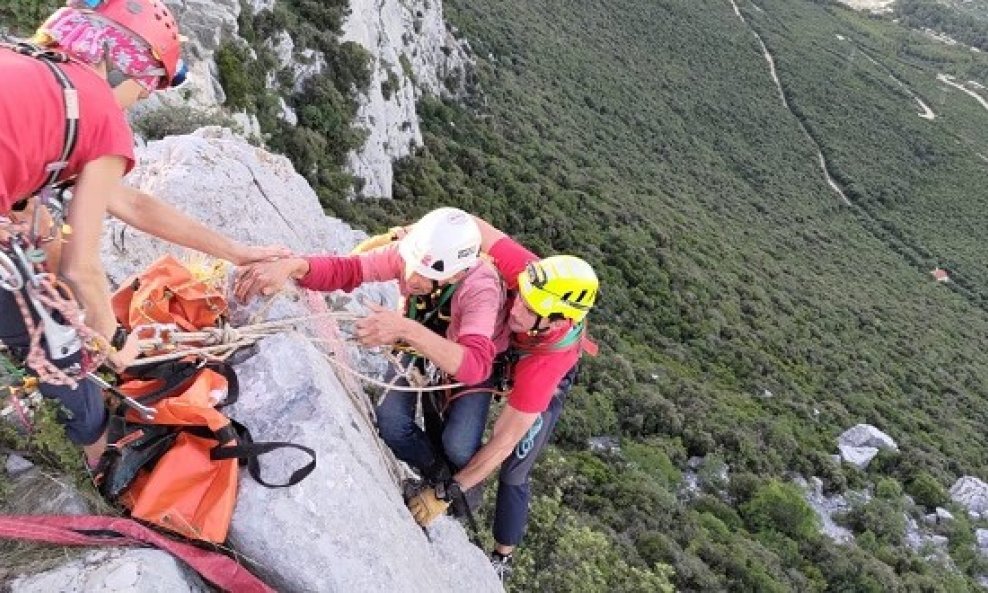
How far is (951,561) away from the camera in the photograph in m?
21.1

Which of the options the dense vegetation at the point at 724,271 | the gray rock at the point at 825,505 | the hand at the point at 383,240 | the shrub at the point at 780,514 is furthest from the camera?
the gray rock at the point at 825,505

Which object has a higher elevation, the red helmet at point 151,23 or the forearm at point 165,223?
the red helmet at point 151,23

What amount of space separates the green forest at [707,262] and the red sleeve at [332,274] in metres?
4.41

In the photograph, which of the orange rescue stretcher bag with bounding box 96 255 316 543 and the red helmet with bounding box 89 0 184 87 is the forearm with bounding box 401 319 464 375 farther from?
the red helmet with bounding box 89 0 184 87

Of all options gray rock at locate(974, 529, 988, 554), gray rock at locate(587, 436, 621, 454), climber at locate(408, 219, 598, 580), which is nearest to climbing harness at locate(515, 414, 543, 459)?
climber at locate(408, 219, 598, 580)

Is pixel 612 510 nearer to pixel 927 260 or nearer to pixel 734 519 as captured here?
pixel 734 519

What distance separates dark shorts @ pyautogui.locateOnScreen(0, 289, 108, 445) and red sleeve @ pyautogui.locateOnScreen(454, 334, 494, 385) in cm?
165

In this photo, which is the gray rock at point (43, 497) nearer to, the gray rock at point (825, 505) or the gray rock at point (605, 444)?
the gray rock at point (605, 444)

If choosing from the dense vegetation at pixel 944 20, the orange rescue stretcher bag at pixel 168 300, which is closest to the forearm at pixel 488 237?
the orange rescue stretcher bag at pixel 168 300

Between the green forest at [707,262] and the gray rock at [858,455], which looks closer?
the green forest at [707,262]

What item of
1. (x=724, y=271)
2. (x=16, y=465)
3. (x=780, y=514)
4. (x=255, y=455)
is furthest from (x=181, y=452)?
(x=724, y=271)

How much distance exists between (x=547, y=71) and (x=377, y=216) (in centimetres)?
3606

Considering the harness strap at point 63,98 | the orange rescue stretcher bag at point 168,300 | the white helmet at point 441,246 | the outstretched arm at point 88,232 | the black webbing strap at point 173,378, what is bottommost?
the black webbing strap at point 173,378

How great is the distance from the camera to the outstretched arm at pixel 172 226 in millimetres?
3658
